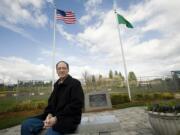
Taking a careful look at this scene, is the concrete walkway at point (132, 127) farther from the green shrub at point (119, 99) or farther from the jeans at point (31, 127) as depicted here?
the green shrub at point (119, 99)

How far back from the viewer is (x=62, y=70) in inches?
132

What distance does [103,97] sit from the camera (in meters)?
13.4

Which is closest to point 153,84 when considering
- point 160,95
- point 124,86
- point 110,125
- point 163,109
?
point 124,86

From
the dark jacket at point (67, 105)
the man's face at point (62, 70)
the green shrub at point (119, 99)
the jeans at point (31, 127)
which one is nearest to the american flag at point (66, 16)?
the green shrub at point (119, 99)

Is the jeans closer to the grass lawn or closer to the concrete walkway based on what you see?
the concrete walkway

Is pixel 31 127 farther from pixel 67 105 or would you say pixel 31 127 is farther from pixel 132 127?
pixel 132 127

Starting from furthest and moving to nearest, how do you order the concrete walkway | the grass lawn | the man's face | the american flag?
1. the american flag
2. the grass lawn
3. the concrete walkway
4. the man's face

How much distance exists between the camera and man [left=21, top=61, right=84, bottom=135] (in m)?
2.94

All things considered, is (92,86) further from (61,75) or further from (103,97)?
(61,75)

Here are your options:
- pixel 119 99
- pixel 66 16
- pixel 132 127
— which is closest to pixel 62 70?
pixel 132 127

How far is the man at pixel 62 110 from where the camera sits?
294 centimetres

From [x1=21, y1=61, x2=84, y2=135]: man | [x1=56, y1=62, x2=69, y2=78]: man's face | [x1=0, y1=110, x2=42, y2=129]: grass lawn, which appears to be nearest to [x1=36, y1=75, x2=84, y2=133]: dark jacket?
[x1=21, y1=61, x2=84, y2=135]: man

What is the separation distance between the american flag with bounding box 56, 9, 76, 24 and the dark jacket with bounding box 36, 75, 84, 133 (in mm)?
10430

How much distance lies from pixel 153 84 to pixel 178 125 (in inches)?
803
